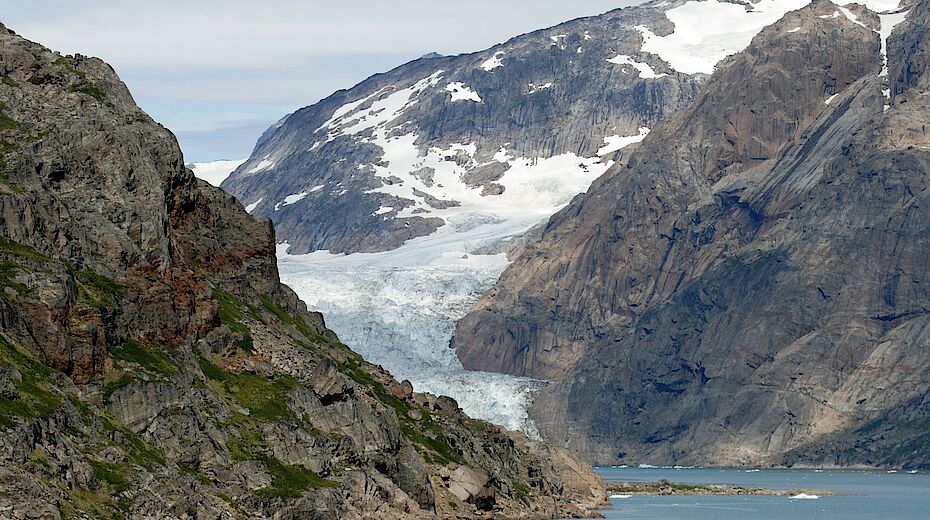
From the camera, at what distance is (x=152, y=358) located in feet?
358

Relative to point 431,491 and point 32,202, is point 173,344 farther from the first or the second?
point 431,491

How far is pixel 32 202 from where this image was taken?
108750mm

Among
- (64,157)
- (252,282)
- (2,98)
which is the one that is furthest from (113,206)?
(252,282)

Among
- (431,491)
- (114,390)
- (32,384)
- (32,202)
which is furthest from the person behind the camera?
(431,491)

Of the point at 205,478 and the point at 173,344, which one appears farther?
the point at 173,344

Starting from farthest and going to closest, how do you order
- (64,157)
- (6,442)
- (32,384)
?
(64,157)
(32,384)
(6,442)

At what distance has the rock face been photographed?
93125 mm

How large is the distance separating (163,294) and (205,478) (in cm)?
1480

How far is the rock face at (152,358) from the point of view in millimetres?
93125

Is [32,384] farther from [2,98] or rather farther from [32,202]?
[2,98]

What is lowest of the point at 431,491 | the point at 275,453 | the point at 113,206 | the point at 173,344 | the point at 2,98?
the point at 431,491

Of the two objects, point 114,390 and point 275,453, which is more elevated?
point 114,390

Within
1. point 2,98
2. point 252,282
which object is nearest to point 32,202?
point 2,98

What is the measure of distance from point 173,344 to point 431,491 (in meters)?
25.7
